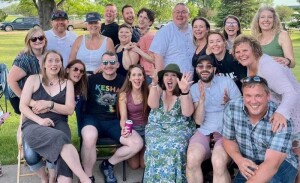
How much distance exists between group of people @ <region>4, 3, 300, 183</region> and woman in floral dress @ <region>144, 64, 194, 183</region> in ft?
0.04

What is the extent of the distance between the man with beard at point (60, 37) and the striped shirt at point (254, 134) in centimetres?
281

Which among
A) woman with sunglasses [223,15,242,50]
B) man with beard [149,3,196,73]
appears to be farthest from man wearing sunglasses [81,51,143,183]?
woman with sunglasses [223,15,242,50]

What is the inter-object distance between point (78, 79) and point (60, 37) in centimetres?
100

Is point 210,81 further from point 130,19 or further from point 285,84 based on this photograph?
point 130,19

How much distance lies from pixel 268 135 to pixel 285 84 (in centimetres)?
54

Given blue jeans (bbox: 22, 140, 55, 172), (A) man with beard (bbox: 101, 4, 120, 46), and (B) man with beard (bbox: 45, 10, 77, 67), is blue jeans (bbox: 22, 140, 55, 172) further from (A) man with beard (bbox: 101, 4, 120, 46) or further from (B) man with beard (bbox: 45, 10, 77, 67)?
(A) man with beard (bbox: 101, 4, 120, 46)

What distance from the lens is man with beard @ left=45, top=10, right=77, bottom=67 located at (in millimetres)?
5574

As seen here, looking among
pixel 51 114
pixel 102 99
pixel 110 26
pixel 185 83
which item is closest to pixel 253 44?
pixel 185 83

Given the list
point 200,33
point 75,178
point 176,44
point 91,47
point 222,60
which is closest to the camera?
point 222,60

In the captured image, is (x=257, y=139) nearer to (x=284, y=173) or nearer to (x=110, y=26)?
(x=284, y=173)

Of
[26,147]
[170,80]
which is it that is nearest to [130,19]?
[170,80]

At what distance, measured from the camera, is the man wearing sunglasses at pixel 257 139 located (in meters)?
3.45

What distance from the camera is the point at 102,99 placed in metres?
5.02

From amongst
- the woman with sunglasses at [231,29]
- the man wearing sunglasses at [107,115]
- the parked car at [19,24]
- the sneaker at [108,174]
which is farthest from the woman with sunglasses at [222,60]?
the parked car at [19,24]
